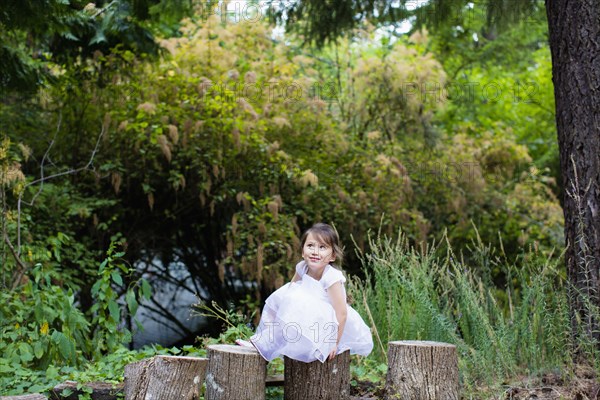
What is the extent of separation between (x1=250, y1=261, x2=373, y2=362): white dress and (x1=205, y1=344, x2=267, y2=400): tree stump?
9cm

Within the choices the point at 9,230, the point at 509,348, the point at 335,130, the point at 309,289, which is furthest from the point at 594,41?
the point at 9,230

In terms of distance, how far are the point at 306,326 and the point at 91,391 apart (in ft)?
4.12

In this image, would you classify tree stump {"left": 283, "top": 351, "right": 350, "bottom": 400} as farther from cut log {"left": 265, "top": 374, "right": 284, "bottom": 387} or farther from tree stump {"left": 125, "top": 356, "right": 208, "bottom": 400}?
tree stump {"left": 125, "top": 356, "right": 208, "bottom": 400}

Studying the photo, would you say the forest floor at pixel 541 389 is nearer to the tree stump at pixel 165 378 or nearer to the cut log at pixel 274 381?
the cut log at pixel 274 381

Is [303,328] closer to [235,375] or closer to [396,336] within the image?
[235,375]

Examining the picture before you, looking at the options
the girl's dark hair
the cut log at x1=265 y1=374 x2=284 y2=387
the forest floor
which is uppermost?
the girl's dark hair

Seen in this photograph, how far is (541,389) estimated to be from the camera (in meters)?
4.57

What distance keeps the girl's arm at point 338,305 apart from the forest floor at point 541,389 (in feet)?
2.11

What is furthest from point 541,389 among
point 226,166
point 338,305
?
point 226,166

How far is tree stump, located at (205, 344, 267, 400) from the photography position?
3920 millimetres

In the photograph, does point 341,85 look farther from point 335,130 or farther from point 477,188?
point 477,188

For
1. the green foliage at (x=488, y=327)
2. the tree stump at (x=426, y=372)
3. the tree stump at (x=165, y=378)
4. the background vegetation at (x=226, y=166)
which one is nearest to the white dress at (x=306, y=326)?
the tree stump at (x=426, y=372)

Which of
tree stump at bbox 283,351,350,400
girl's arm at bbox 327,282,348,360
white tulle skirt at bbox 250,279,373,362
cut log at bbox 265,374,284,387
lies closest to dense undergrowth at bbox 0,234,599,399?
cut log at bbox 265,374,284,387

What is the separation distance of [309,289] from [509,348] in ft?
5.65
